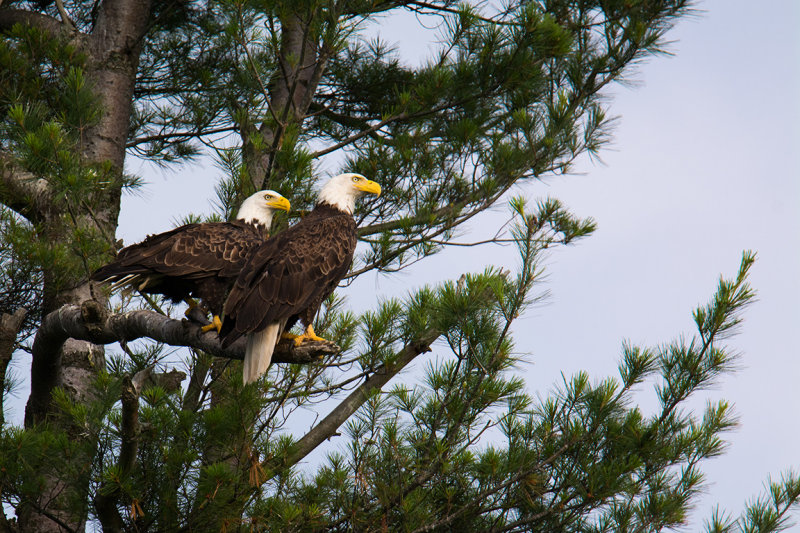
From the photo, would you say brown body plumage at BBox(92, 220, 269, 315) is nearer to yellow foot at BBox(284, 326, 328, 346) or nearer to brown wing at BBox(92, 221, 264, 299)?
brown wing at BBox(92, 221, 264, 299)

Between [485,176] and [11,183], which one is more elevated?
[11,183]

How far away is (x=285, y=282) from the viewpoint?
359 centimetres

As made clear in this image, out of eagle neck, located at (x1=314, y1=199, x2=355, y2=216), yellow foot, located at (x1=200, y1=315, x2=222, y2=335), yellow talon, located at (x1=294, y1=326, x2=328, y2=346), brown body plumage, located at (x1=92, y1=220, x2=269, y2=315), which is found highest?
eagle neck, located at (x1=314, y1=199, x2=355, y2=216)

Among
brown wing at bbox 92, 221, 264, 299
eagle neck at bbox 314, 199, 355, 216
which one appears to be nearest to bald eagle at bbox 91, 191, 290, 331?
brown wing at bbox 92, 221, 264, 299

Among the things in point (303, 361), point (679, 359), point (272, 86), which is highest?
point (272, 86)

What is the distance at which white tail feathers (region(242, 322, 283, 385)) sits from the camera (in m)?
3.32

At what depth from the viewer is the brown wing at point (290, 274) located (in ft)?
11.0

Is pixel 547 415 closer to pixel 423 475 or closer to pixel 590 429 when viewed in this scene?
pixel 590 429

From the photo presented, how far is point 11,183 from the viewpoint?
4.74 m

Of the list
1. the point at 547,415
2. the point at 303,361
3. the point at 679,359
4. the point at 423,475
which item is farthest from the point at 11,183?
the point at 679,359

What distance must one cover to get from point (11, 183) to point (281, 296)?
2.09 meters

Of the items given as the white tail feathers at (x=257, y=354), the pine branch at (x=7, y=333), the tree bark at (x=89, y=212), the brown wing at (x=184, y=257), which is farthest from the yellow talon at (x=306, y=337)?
the pine branch at (x=7, y=333)

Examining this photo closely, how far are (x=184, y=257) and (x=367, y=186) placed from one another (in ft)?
3.64

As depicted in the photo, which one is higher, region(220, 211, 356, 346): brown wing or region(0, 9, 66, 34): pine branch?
region(0, 9, 66, 34): pine branch
